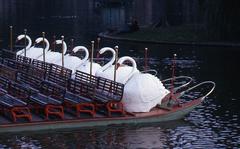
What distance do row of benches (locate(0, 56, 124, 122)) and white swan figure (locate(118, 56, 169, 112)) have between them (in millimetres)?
448

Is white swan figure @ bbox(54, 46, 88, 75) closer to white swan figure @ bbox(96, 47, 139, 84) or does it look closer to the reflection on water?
white swan figure @ bbox(96, 47, 139, 84)

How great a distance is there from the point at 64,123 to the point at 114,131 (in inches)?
71.0

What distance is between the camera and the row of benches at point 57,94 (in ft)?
91.9

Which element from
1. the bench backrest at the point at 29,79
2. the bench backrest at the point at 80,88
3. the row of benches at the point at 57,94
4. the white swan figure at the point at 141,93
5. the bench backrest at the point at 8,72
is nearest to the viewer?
the row of benches at the point at 57,94

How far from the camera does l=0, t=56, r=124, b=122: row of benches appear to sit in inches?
1102

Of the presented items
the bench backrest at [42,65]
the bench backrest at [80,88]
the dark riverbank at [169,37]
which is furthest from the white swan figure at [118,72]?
the dark riverbank at [169,37]

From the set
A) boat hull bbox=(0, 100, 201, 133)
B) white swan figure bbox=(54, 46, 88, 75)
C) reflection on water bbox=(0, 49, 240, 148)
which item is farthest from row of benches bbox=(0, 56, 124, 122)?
reflection on water bbox=(0, 49, 240, 148)

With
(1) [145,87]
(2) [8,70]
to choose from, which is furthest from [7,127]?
(2) [8,70]

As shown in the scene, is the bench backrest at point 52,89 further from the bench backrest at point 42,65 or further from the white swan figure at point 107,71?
the bench backrest at point 42,65

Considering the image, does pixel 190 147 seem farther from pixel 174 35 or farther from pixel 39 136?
pixel 174 35

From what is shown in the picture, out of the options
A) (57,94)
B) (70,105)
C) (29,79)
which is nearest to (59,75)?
(29,79)

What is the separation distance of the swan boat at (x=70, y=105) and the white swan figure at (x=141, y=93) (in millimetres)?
297

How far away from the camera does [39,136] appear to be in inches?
1056

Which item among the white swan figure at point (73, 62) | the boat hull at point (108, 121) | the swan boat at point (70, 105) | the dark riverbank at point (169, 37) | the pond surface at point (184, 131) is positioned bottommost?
the dark riverbank at point (169, 37)
